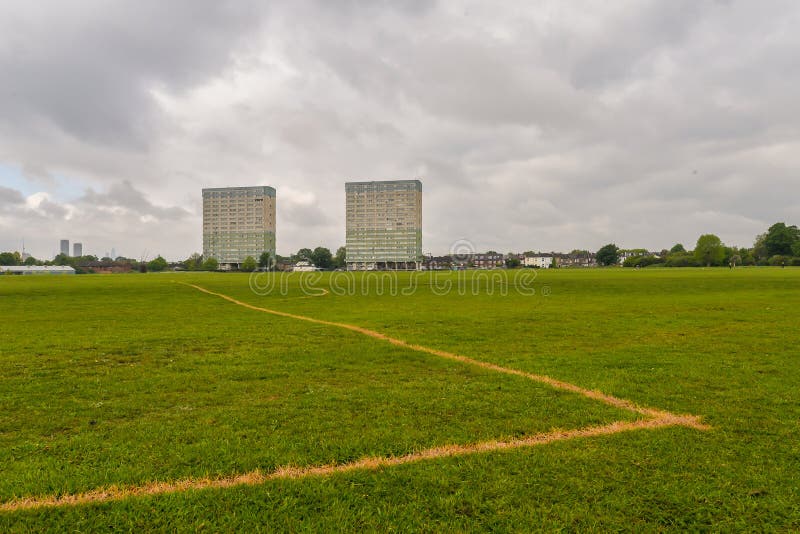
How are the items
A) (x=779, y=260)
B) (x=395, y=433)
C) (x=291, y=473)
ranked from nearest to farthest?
(x=291, y=473), (x=395, y=433), (x=779, y=260)

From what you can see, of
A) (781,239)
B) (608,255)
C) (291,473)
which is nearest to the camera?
(291,473)

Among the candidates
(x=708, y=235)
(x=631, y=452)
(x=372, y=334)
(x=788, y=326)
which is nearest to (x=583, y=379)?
(x=631, y=452)

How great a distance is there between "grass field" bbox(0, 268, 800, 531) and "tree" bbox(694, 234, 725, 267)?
504 feet

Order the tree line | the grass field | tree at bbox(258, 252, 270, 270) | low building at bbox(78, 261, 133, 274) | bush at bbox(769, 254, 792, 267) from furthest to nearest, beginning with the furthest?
tree at bbox(258, 252, 270, 270) < low building at bbox(78, 261, 133, 274) < the tree line < bush at bbox(769, 254, 792, 267) < the grass field

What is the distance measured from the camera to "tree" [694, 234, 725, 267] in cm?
13975

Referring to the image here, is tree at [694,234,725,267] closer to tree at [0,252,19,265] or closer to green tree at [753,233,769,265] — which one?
green tree at [753,233,769,265]

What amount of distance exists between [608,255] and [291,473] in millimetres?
209502

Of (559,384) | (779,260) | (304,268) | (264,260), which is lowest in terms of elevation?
(559,384)

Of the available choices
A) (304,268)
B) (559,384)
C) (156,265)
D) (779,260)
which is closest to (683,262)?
(779,260)

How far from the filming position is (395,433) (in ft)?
21.7

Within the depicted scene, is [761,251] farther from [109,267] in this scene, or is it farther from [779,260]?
[109,267]

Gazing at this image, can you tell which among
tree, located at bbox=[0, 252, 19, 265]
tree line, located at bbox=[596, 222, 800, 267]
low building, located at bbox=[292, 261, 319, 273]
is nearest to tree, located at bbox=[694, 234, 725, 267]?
tree line, located at bbox=[596, 222, 800, 267]

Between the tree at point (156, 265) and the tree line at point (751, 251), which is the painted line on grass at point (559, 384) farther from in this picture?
the tree at point (156, 265)

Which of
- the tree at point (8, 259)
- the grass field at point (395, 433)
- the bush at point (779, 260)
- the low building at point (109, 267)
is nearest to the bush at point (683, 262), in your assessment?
the bush at point (779, 260)
